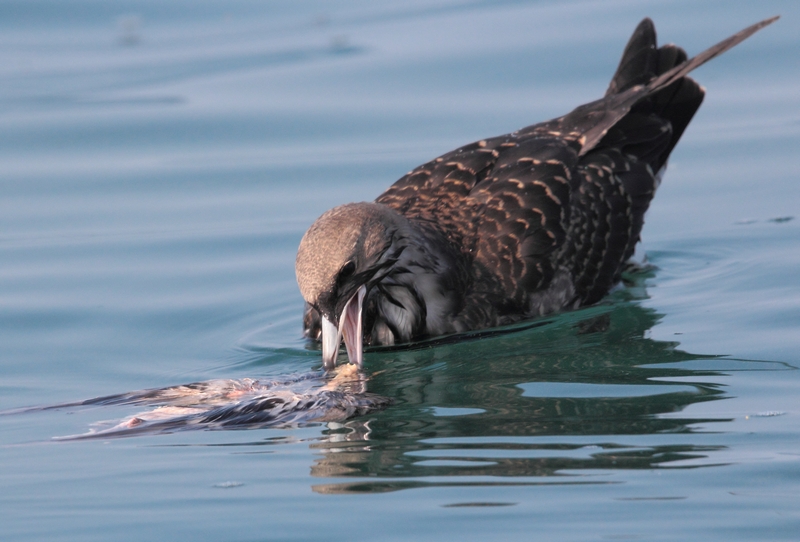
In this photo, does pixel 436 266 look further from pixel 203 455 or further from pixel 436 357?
pixel 203 455

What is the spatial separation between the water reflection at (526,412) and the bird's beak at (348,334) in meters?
0.19

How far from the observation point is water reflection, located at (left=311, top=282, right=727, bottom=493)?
4.79m

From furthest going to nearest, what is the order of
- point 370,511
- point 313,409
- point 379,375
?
point 379,375 < point 313,409 < point 370,511

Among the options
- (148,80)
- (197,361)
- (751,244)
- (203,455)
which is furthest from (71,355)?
(148,80)

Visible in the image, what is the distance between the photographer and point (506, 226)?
7.52m

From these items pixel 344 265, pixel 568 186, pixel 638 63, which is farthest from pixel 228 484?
pixel 638 63

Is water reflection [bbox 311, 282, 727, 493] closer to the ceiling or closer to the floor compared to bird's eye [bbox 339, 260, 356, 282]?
closer to the floor

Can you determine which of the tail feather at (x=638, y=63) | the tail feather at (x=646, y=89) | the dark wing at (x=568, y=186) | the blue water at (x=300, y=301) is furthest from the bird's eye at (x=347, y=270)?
the tail feather at (x=638, y=63)

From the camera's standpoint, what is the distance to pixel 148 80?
1295 cm

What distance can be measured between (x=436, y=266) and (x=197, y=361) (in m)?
1.43

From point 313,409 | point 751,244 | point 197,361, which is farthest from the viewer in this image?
point 751,244

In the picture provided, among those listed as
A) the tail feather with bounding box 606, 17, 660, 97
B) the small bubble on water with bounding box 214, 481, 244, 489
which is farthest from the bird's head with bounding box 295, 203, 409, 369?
the tail feather with bounding box 606, 17, 660, 97

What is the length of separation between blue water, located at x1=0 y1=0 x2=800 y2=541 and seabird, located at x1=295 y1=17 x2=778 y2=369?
0.23m

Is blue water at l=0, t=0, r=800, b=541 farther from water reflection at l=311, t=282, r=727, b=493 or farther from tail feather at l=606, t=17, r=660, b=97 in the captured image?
tail feather at l=606, t=17, r=660, b=97
